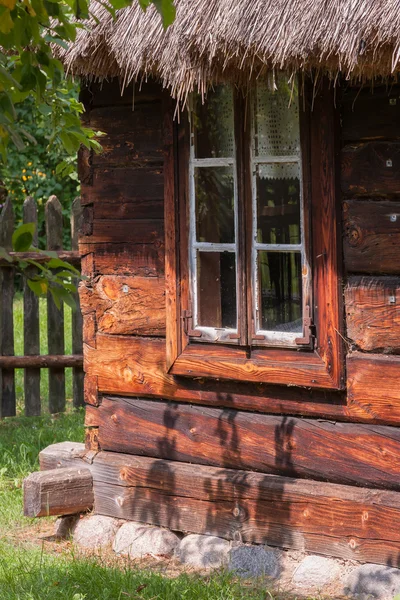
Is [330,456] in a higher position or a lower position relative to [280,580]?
higher

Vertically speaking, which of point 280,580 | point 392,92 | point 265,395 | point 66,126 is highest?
point 392,92

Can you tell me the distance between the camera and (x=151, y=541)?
16.8 feet

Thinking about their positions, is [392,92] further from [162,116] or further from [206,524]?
[206,524]

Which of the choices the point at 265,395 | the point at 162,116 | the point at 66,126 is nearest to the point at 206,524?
the point at 265,395

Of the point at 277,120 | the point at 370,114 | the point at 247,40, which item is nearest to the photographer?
the point at 247,40

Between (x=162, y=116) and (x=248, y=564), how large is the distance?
2331 mm

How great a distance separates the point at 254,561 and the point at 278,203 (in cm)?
178

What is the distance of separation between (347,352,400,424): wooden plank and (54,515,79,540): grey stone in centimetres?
194

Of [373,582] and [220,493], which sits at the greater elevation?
[220,493]

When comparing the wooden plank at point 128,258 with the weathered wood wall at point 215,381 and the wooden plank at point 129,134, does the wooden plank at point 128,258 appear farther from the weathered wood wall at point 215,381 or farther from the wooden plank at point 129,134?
the wooden plank at point 129,134

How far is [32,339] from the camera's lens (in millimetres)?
8055

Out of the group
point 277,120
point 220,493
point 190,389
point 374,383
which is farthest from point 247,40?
point 220,493

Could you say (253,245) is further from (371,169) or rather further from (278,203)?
(371,169)

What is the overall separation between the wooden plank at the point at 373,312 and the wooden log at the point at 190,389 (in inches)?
10.3
